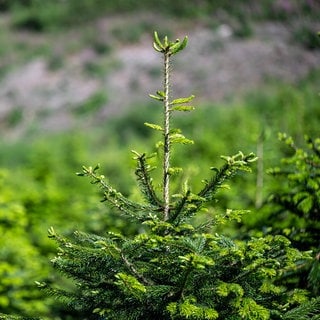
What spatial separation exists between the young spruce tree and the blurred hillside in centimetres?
1119

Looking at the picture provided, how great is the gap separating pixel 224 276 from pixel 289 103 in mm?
8028

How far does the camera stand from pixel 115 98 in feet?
65.1

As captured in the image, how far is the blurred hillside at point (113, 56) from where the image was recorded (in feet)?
56.2

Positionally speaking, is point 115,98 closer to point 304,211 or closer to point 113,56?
point 113,56

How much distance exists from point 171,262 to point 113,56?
21.7m

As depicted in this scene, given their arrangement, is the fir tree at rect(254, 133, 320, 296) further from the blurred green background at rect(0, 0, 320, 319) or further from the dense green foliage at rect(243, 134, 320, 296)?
the blurred green background at rect(0, 0, 320, 319)

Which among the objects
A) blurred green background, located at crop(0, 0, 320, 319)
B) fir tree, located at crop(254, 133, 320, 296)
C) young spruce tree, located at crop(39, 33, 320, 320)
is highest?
blurred green background, located at crop(0, 0, 320, 319)

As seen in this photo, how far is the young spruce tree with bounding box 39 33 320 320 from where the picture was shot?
1.55 m

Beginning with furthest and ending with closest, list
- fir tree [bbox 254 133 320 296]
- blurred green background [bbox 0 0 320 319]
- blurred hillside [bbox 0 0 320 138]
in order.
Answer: blurred hillside [bbox 0 0 320 138] → blurred green background [bbox 0 0 320 319] → fir tree [bbox 254 133 320 296]

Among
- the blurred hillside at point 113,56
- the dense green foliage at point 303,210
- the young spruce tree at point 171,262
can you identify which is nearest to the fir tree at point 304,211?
the dense green foliage at point 303,210

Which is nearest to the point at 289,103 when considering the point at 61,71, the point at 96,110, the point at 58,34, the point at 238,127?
the point at 238,127

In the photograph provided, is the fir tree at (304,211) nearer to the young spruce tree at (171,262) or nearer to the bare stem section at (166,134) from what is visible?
the young spruce tree at (171,262)

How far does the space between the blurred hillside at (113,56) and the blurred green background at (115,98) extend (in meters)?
0.06

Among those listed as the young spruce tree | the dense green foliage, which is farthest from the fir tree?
the young spruce tree
